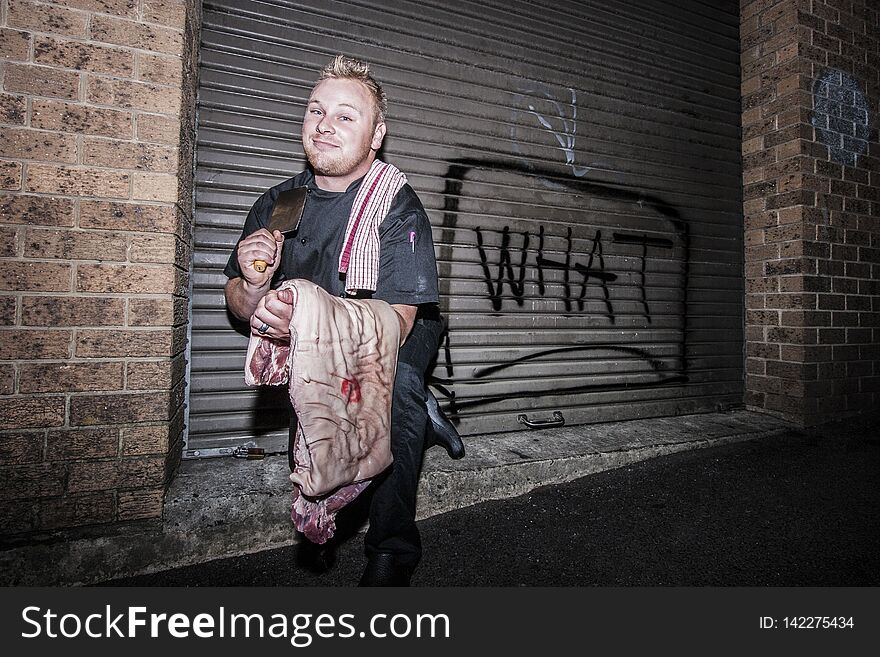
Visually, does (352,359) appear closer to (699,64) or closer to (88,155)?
(88,155)

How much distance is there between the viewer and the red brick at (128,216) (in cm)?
196

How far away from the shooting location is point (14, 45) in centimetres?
188

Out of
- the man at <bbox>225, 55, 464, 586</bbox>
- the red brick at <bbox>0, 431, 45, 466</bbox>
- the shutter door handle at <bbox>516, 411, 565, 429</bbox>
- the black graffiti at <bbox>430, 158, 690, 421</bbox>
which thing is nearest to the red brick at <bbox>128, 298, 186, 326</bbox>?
the man at <bbox>225, 55, 464, 586</bbox>

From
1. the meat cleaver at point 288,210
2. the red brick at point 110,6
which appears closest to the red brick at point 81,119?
the red brick at point 110,6

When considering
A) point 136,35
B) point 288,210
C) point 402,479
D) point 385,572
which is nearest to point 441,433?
point 402,479

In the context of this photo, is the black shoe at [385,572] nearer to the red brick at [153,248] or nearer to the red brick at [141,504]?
the red brick at [141,504]

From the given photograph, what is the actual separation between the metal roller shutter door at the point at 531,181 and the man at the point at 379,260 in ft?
2.95

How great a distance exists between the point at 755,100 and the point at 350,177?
421 centimetres

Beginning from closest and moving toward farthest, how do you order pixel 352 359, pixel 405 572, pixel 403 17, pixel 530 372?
pixel 352 359 → pixel 405 572 → pixel 403 17 → pixel 530 372

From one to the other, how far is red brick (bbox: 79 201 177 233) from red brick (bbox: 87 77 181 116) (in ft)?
1.45

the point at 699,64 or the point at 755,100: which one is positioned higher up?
the point at 699,64

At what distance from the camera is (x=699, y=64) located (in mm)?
4215

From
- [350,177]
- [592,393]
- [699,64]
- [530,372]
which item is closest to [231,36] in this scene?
[350,177]

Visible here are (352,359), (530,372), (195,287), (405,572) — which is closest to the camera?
(352,359)
